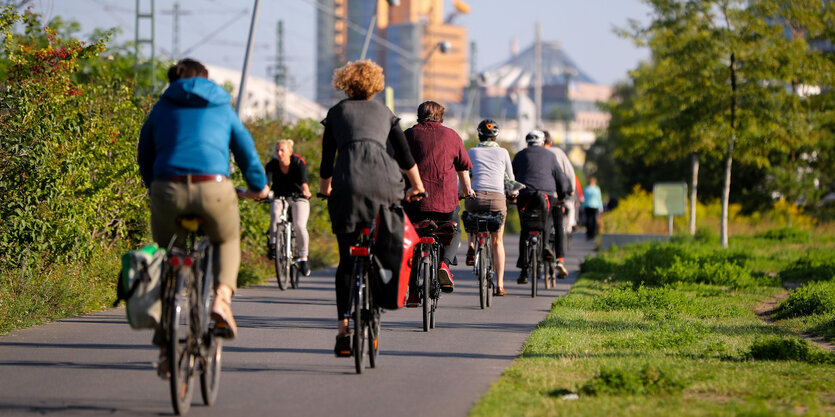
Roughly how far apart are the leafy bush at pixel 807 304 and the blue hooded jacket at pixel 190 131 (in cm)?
718

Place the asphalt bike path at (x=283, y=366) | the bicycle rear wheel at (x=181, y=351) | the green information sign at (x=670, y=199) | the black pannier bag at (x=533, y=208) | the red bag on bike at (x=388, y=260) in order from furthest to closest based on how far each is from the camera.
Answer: the green information sign at (x=670, y=199) < the black pannier bag at (x=533, y=208) < the red bag on bike at (x=388, y=260) < the asphalt bike path at (x=283, y=366) < the bicycle rear wheel at (x=181, y=351)

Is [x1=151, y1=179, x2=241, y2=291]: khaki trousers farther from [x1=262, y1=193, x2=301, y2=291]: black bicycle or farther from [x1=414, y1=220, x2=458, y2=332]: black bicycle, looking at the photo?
[x1=262, y1=193, x2=301, y2=291]: black bicycle

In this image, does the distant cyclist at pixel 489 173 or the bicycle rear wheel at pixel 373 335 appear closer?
the bicycle rear wheel at pixel 373 335

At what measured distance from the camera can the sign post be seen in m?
26.3

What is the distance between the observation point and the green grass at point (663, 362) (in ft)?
21.2

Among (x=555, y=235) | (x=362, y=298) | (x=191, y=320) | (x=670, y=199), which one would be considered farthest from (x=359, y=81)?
(x=670, y=199)

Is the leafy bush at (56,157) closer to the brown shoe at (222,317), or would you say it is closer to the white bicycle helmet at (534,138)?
the white bicycle helmet at (534,138)

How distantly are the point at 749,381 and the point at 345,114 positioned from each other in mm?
2973

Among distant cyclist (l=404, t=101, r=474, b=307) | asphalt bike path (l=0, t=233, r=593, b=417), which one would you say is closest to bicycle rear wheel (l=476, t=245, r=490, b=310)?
asphalt bike path (l=0, t=233, r=593, b=417)

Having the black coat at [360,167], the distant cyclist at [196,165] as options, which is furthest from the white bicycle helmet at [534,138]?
the distant cyclist at [196,165]

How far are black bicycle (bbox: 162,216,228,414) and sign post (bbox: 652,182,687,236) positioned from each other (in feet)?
67.9

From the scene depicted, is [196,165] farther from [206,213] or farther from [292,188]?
[292,188]

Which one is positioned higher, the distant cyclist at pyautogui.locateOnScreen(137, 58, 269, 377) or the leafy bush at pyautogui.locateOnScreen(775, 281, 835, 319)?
the distant cyclist at pyautogui.locateOnScreen(137, 58, 269, 377)

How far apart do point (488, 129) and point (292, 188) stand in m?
3.27
